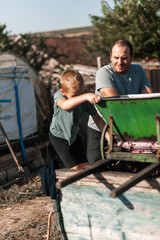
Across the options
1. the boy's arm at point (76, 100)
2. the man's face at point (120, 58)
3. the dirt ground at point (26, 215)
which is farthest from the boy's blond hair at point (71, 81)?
the dirt ground at point (26, 215)

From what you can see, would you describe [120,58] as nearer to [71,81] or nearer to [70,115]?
[71,81]

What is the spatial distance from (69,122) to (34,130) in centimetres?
538

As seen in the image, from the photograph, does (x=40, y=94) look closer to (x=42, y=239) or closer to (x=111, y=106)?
(x=42, y=239)

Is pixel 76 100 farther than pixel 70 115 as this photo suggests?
No

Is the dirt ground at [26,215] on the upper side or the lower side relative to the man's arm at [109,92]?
lower

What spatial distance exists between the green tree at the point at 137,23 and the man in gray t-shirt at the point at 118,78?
9.44 m

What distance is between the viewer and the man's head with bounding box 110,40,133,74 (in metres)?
3.38

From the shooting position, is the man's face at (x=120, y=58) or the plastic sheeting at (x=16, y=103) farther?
the plastic sheeting at (x=16, y=103)

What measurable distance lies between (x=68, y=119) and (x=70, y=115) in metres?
0.05

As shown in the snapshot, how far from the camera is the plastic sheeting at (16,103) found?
772 cm

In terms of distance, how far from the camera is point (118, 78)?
3.50 meters

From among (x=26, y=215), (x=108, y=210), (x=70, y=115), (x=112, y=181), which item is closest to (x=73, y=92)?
(x=70, y=115)

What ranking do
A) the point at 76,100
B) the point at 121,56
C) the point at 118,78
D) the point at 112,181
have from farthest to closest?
the point at 118,78, the point at 121,56, the point at 76,100, the point at 112,181

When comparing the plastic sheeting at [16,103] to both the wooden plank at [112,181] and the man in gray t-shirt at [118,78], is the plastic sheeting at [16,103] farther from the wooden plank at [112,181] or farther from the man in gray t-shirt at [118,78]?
the wooden plank at [112,181]
